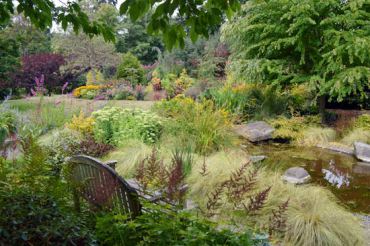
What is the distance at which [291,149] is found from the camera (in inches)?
283

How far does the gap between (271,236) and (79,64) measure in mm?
12725

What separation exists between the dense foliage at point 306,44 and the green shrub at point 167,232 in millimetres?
6290

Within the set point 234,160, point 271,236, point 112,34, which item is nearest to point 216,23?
point 112,34

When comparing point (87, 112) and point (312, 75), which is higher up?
point (312, 75)

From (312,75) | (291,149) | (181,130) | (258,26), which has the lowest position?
(291,149)

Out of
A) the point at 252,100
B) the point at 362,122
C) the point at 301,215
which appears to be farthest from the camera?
the point at 252,100

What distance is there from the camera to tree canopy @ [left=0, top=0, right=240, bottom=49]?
Answer: 1.57 metres

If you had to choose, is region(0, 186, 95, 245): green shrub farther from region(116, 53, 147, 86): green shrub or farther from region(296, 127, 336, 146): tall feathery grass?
region(116, 53, 147, 86): green shrub

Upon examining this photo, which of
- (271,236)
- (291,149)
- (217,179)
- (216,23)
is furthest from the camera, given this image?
(291,149)

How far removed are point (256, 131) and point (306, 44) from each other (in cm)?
230

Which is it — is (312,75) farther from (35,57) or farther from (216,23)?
(35,57)

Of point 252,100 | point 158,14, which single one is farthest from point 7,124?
point 252,100

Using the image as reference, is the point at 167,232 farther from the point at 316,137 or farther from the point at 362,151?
the point at 316,137

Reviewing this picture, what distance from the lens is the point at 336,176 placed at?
564 cm
